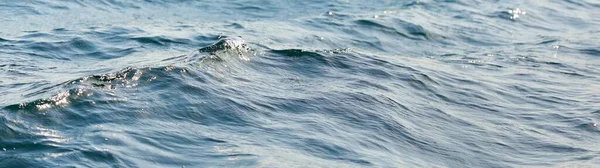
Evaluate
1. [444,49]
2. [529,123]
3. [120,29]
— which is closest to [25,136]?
[529,123]

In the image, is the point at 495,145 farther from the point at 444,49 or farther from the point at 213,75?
the point at 444,49

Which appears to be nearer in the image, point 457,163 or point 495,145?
point 457,163

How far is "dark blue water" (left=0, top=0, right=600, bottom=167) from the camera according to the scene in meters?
7.20

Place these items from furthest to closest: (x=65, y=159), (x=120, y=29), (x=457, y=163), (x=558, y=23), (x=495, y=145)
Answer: (x=558, y=23), (x=120, y=29), (x=495, y=145), (x=457, y=163), (x=65, y=159)

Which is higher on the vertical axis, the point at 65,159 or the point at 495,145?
the point at 495,145

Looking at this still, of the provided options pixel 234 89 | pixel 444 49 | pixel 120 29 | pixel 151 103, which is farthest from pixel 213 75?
pixel 444 49

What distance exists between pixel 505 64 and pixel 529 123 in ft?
10.3

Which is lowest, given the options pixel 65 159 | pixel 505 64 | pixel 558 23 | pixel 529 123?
pixel 65 159

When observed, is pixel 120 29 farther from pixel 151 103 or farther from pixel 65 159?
pixel 65 159

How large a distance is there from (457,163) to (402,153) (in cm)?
44

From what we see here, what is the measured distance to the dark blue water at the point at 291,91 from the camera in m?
7.20

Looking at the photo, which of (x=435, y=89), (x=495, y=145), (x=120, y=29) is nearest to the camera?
(x=495, y=145)

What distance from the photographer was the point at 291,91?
9.20 meters

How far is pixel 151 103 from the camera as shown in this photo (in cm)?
807
